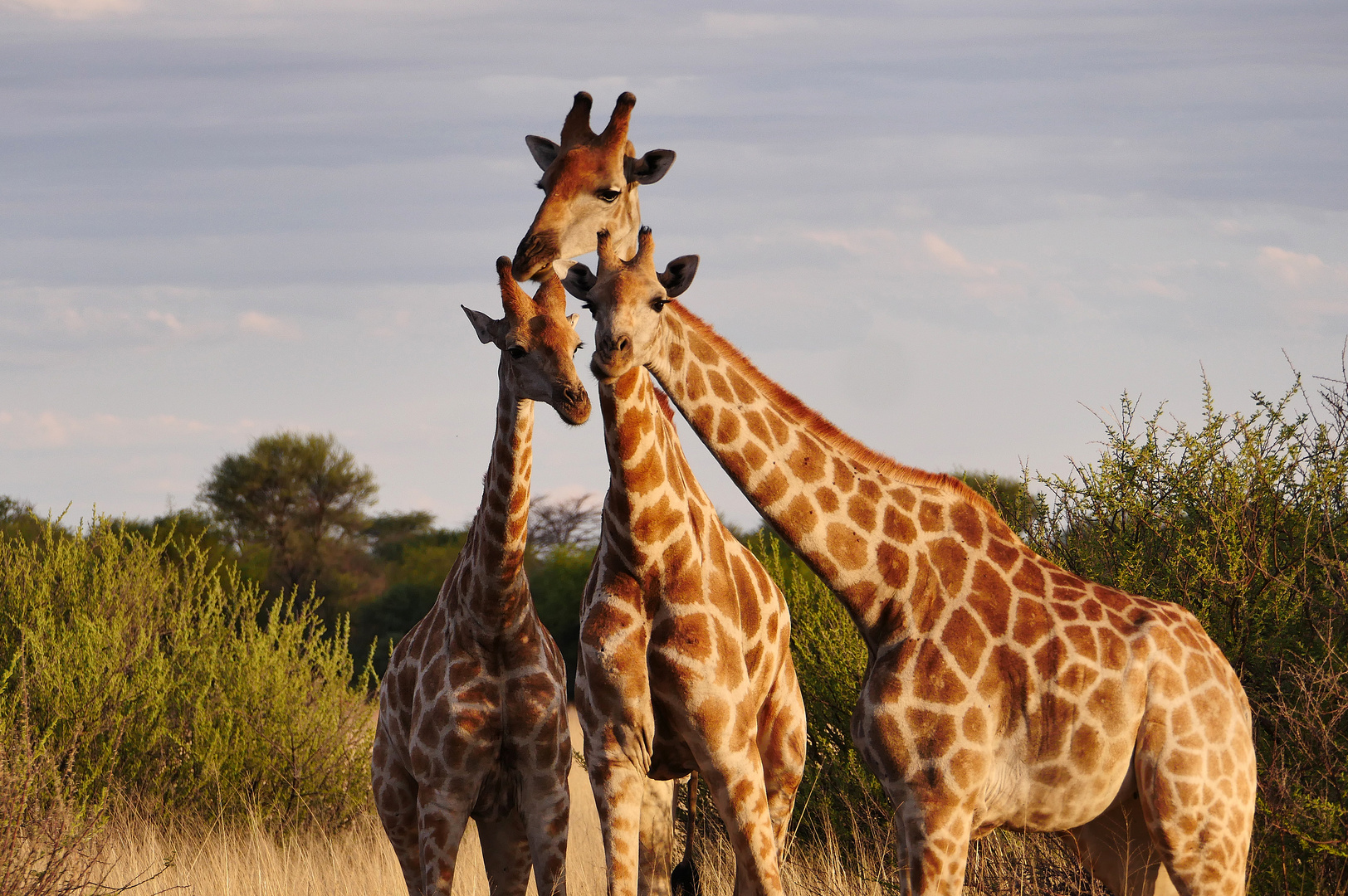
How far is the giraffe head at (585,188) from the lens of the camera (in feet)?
19.6

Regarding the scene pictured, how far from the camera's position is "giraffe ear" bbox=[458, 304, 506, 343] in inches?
234

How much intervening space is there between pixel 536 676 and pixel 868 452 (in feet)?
6.62

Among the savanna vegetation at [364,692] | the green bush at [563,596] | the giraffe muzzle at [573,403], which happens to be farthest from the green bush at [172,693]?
the green bush at [563,596]

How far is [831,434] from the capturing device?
5.29 meters

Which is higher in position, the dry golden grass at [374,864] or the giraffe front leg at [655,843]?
the giraffe front leg at [655,843]

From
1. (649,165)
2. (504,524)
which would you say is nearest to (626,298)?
(504,524)

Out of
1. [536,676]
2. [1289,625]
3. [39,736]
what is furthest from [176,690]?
[1289,625]

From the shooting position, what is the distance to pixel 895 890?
7234mm

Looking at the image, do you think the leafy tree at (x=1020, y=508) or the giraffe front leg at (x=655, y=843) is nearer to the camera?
the giraffe front leg at (x=655, y=843)

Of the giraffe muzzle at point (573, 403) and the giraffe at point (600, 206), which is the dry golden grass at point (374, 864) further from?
the giraffe muzzle at point (573, 403)

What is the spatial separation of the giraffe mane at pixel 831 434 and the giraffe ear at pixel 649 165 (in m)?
1.47

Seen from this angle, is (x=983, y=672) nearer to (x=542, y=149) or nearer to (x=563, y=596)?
(x=542, y=149)

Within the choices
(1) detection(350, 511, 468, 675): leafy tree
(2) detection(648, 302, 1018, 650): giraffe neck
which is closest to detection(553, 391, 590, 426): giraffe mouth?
(2) detection(648, 302, 1018, 650): giraffe neck

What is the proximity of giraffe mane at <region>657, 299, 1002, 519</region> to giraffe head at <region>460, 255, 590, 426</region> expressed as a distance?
616mm
